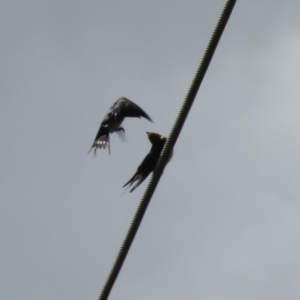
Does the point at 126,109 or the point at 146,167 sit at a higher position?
the point at 126,109

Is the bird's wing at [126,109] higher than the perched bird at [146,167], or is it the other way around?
the bird's wing at [126,109]

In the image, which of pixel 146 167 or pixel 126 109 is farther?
pixel 126 109

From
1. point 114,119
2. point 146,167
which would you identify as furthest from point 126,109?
point 146,167

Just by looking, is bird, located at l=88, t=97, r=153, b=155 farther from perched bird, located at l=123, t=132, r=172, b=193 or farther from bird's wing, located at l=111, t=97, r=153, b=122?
perched bird, located at l=123, t=132, r=172, b=193

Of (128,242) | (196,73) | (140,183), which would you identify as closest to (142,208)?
(128,242)

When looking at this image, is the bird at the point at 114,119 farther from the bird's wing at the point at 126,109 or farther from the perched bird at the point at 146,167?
the perched bird at the point at 146,167

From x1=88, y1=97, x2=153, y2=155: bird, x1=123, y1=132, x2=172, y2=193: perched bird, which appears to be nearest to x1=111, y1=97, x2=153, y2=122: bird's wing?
x1=88, y1=97, x2=153, y2=155: bird

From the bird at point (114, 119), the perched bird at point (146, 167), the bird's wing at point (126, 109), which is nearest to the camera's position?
the perched bird at point (146, 167)

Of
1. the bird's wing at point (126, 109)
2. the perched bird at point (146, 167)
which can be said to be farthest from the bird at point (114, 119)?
the perched bird at point (146, 167)

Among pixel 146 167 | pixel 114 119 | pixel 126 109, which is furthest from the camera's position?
pixel 114 119

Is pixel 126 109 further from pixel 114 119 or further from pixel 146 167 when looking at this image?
pixel 146 167
